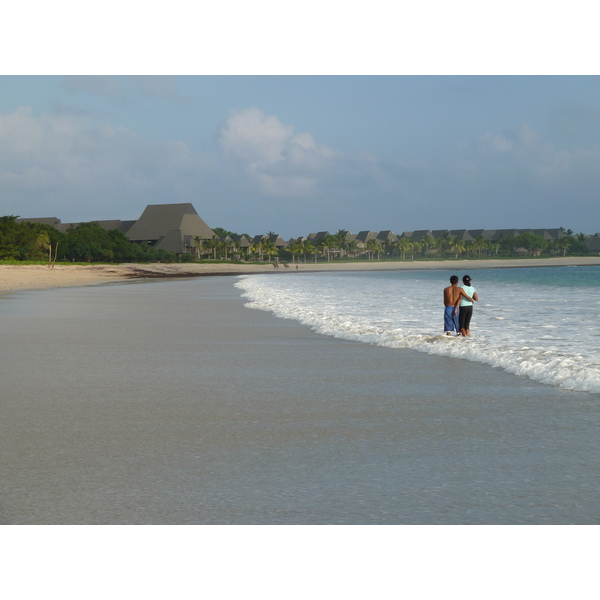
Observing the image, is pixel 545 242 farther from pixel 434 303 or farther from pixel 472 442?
pixel 472 442

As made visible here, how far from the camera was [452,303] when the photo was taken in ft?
46.3

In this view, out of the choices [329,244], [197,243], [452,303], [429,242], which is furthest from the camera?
[429,242]

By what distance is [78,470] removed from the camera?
5348 mm

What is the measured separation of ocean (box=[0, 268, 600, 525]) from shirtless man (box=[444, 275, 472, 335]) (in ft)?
1.81

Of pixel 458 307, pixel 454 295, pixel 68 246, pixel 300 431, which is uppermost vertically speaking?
pixel 68 246

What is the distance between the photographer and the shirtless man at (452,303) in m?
13.8

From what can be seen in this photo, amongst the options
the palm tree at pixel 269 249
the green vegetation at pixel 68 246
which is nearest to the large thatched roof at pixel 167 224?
the palm tree at pixel 269 249

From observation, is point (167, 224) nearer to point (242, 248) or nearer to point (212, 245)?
point (212, 245)

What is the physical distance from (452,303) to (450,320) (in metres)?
0.43

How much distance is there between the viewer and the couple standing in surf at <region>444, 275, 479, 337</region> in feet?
45.7

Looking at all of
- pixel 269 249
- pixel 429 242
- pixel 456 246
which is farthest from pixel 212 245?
pixel 456 246
